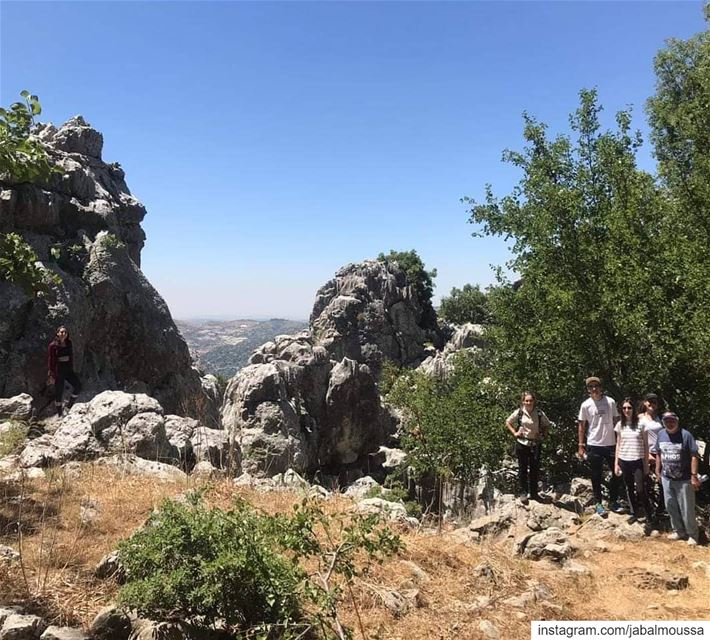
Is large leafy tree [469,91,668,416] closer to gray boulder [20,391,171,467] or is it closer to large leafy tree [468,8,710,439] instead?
large leafy tree [468,8,710,439]

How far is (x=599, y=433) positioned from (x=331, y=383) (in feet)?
83.2

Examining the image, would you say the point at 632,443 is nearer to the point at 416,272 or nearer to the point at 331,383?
the point at 331,383

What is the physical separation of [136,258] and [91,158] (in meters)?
7.72

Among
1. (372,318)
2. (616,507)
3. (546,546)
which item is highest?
(372,318)

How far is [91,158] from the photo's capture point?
3419cm

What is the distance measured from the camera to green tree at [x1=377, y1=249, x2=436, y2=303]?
73.3m

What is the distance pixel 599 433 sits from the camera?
10.0 m

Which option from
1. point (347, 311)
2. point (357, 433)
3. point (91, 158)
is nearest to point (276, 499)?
point (357, 433)

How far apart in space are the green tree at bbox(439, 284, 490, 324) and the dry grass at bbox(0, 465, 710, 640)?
73981mm

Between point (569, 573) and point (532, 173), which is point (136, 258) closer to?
point (532, 173)

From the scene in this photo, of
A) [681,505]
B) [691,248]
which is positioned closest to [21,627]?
[681,505]

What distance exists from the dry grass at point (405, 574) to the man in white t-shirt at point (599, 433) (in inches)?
58.8

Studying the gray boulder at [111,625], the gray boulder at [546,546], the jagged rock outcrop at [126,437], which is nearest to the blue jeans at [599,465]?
the gray boulder at [546,546]

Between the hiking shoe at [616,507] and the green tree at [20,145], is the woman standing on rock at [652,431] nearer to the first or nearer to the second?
the hiking shoe at [616,507]
